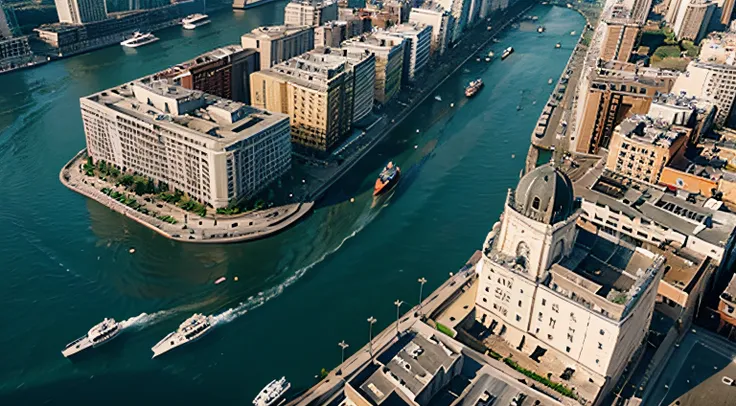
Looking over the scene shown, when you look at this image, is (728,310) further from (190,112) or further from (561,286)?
(190,112)

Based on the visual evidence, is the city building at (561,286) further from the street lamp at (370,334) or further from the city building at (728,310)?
the street lamp at (370,334)

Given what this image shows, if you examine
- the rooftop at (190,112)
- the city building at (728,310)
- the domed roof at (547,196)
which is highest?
the domed roof at (547,196)

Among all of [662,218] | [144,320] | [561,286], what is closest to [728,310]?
[662,218]

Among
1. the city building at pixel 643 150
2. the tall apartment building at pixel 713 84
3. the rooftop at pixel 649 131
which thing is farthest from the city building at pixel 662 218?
the tall apartment building at pixel 713 84

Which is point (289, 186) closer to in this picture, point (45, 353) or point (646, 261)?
point (45, 353)

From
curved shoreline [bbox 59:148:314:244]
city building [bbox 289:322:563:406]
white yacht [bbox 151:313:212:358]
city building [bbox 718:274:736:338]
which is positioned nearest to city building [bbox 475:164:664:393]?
city building [bbox 289:322:563:406]
